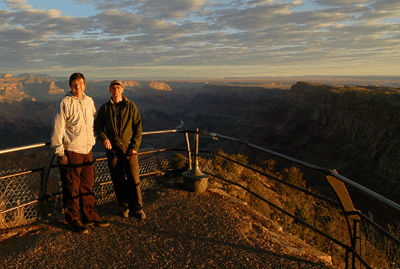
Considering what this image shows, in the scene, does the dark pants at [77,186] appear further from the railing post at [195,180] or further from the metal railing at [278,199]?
the railing post at [195,180]

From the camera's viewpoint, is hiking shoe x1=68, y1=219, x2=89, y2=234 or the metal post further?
hiking shoe x1=68, y1=219, x2=89, y2=234

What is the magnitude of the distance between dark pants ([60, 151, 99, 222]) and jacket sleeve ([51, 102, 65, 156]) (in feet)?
0.75

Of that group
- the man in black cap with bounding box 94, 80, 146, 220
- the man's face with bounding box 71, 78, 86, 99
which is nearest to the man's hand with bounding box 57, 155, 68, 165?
the man in black cap with bounding box 94, 80, 146, 220

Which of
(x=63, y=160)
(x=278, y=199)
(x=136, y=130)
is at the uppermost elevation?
(x=136, y=130)

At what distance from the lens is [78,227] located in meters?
3.83

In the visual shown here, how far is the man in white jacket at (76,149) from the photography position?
3.57 m

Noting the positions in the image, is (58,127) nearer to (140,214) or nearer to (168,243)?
(140,214)

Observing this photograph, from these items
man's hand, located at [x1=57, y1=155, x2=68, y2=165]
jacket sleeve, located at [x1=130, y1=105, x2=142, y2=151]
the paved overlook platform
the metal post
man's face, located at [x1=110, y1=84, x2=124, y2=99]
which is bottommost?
the paved overlook platform

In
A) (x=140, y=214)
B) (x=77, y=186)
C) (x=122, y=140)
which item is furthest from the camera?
(x=140, y=214)

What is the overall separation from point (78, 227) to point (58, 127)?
Answer: 1390 mm

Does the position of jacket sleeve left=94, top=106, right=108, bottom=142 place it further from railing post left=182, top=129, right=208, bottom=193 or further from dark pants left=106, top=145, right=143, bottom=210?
railing post left=182, top=129, right=208, bottom=193

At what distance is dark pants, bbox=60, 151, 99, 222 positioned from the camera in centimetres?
379

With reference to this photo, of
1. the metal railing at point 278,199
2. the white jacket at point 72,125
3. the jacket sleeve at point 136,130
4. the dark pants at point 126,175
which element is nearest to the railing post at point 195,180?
the metal railing at point 278,199

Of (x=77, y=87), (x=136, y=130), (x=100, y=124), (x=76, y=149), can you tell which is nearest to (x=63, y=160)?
(x=76, y=149)
